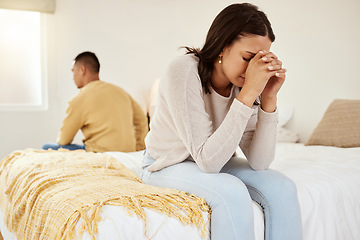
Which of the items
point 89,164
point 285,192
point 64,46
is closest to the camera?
point 285,192

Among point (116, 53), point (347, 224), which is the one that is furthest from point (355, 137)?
point (116, 53)

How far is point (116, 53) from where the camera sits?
4039mm

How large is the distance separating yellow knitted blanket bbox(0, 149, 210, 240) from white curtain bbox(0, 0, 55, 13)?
2.31 m

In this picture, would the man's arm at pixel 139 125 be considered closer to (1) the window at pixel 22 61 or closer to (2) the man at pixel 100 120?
(2) the man at pixel 100 120

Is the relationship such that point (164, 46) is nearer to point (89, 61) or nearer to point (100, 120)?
point (89, 61)

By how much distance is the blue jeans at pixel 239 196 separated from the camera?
102cm

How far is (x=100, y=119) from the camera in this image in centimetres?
231

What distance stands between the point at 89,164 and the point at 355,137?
1465 millimetres

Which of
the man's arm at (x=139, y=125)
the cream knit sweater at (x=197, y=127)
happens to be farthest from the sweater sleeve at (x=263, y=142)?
the man's arm at (x=139, y=125)

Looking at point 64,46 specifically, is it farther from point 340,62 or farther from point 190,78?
point 190,78

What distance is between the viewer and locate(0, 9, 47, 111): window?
3.59 meters

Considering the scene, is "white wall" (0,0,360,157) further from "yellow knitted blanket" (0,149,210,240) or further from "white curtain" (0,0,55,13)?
"yellow knitted blanket" (0,149,210,240)

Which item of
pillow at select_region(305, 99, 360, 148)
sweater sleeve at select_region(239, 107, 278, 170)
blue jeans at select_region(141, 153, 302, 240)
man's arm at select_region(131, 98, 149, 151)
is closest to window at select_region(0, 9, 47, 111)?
man's arm at select_region(131, 98, 149, 151)

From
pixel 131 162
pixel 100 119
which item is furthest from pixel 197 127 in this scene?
pixel 100 119
